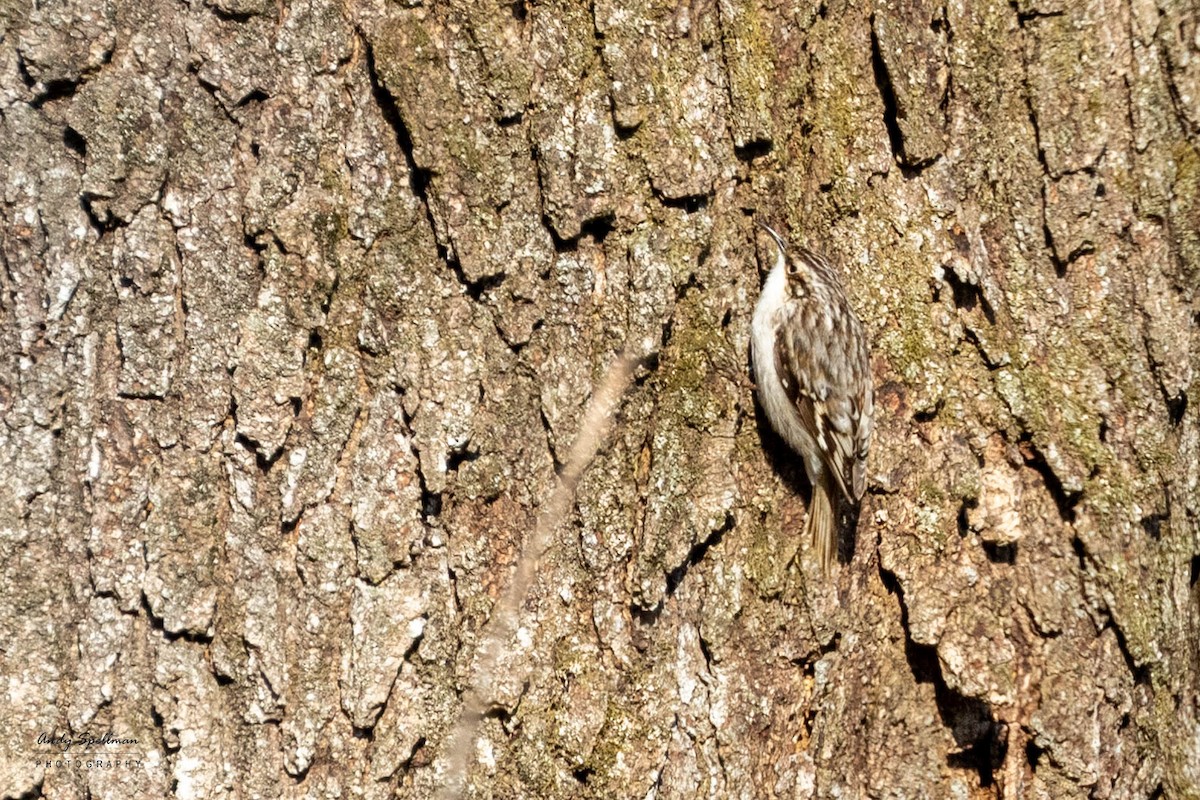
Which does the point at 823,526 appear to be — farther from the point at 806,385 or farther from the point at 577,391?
the point at 577,391

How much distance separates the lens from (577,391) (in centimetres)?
199

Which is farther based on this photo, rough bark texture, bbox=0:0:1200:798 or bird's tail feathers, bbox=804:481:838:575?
bird's tail feathers, bbox=804:481:838:575

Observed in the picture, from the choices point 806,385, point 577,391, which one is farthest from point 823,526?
point 577,391

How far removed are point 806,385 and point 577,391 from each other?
2.56ft

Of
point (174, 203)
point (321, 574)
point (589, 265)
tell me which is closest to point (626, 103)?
point (589, 265)

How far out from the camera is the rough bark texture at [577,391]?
1.84 meters

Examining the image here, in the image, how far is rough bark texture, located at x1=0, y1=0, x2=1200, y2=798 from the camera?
1.84 meters

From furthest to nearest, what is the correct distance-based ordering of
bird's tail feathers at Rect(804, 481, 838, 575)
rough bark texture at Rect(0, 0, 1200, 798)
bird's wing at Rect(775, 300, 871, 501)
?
bird's wing at Rect(775, 300, 871, 501) < bird's tail feathers at Rect(804, 481, 838, 575) < rough bark texture at Rect(0, 0, 1200, 798)

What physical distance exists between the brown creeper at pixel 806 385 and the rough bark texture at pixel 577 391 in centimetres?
5

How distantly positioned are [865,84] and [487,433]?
3.40ft

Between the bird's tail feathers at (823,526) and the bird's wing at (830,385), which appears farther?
the bird's wing at (830,385)

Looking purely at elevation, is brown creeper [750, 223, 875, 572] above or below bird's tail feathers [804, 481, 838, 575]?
above

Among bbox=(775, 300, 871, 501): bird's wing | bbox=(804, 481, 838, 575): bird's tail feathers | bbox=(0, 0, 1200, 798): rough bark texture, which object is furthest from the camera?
bbox=(775, 300, 871, 501): bird's wing

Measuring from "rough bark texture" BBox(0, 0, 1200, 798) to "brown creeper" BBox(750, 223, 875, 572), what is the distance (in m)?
0.05
